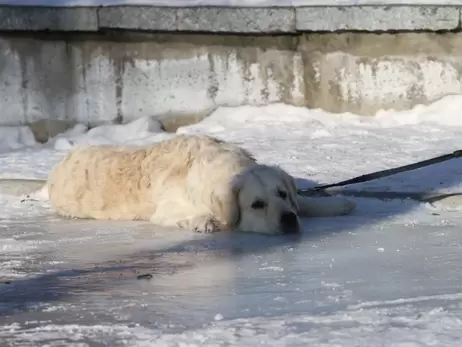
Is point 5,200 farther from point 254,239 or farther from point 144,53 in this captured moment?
point 144,53

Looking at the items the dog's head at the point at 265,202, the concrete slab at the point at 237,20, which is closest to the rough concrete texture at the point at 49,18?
the concrete slab at the point at 237,20

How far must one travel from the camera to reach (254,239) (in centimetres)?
547

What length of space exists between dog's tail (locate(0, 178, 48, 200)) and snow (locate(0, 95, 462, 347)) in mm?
116

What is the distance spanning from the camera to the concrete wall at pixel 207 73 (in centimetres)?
949

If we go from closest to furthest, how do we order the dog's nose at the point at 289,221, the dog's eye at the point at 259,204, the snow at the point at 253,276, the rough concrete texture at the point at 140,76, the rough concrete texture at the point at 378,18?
the snow at the point at 253,276 < the dog's nose at the point at 289,221 < the dog's eye at the point at 259,204 < the rough concrete texture at the point at 378,18 < the rough concrete texture at the point at 140,76

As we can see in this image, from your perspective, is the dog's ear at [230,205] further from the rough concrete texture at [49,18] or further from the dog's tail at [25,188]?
the rough concrete texture at [49,18]

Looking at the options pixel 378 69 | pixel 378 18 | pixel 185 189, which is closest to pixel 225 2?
pixel 378 18

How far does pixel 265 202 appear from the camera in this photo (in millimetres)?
5637

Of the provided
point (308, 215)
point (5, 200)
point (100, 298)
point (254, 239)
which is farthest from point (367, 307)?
point (5, 200)

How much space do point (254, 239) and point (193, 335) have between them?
2.09 m

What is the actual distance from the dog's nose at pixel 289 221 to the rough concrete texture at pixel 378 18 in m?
4.21

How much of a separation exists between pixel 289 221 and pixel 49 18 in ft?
15.9

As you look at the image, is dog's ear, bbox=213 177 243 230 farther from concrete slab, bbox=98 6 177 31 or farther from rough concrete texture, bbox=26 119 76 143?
rough concrete texture, bbox=26 119 76 143

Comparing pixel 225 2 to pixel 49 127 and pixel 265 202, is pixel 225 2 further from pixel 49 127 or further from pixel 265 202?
pixel 265 202
